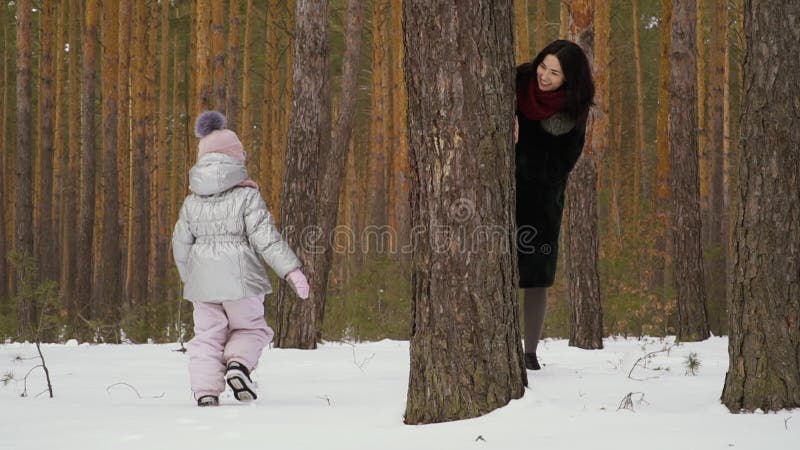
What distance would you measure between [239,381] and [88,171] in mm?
10067

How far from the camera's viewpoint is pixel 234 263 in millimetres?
3982

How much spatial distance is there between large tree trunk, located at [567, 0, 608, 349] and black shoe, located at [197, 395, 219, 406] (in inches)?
159

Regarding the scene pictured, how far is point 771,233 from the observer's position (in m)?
3.06

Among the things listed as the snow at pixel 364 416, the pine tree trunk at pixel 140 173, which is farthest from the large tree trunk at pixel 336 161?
the pine tree trunk at pixel 140 173

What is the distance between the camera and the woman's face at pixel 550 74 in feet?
11.8

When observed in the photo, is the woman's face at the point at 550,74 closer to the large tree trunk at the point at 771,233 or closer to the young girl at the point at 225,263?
the large tree trunk at the point at 771,233

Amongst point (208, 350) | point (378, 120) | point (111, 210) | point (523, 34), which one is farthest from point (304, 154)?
point (523, 34)

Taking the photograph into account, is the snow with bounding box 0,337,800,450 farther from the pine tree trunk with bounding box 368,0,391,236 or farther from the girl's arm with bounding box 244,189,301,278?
the pine tree trunk with bounding box 368,0,391,236

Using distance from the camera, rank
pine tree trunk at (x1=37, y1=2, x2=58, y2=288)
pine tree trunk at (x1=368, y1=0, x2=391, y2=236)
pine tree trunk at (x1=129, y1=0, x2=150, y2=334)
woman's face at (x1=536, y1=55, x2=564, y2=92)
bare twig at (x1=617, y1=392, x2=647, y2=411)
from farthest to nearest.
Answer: pine tree trunk at (x1=368, y1=0, x2=391, y2=236)
pine tree trunk at (x1=129, y1=0, x2=150, y2=334)
pine tree trunk at (x1=37, y1=2, x2=58, y2=288)
woman's face at (x1=536, y1=55, x2=564, y2=92)
bare twig at (x1=617, y1=392, x2=647, y2=411)

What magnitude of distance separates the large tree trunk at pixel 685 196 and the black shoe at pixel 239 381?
222 inches

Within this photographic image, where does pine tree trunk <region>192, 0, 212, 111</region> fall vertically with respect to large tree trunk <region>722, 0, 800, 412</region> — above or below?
above

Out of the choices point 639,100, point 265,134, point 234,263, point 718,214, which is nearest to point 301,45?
point 234,263

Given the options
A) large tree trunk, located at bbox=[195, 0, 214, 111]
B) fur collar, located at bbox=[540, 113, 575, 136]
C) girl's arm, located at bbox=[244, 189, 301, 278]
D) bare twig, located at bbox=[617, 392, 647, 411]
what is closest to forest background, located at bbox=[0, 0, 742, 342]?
large tree trunk, located at bbox=[195, 0, 214, 111]

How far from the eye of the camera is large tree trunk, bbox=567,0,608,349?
696cm
